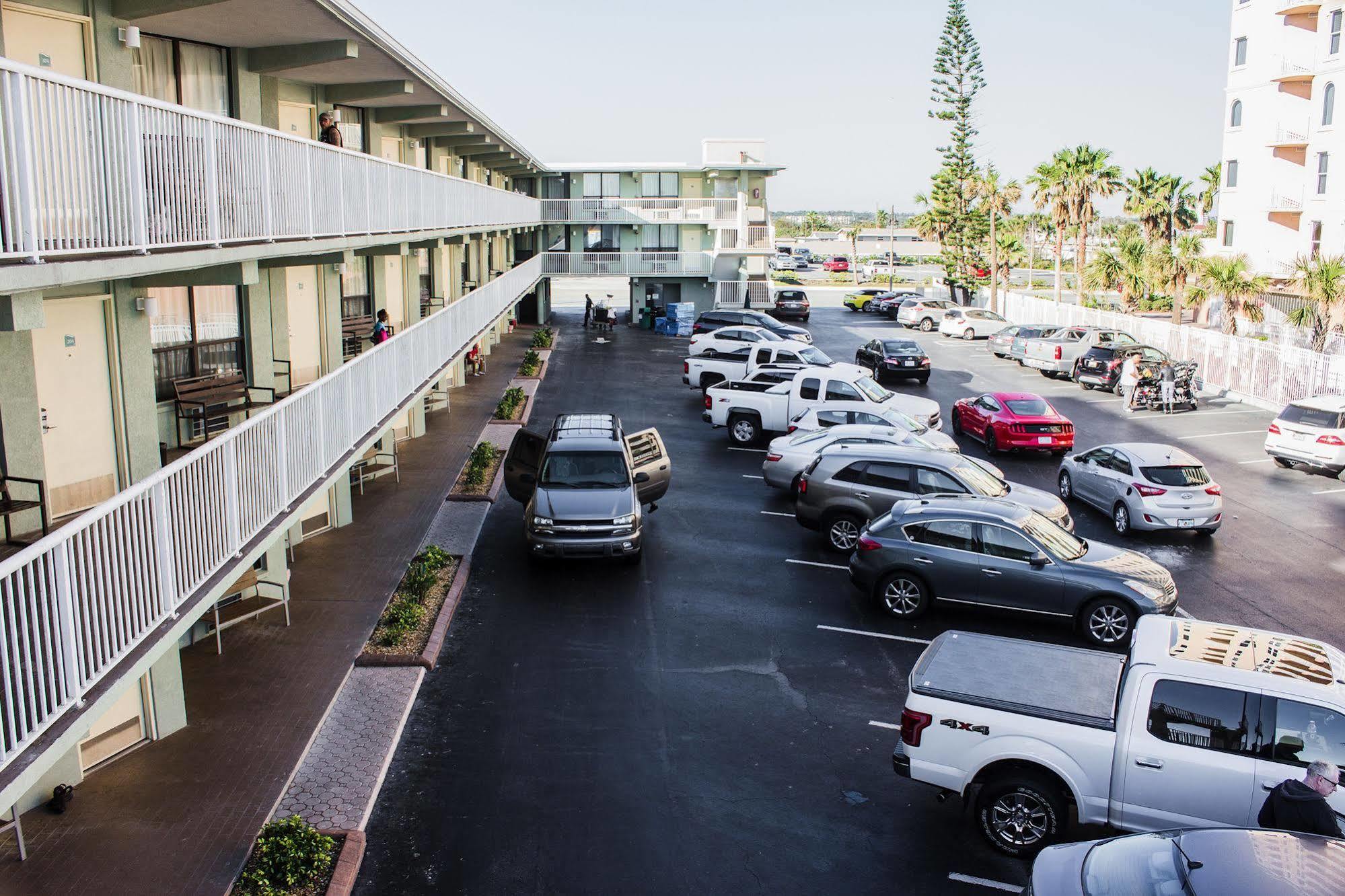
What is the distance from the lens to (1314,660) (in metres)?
9.52

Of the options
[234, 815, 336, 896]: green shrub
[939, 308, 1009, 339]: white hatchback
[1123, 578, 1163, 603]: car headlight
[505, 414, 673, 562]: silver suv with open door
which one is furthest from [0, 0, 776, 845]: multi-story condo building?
[939, 308, 1009, 339]: white hatchback

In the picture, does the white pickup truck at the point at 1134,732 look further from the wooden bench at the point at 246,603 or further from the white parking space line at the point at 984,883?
the wooden bench at the point at 246,603

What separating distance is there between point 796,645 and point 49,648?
9842 mm

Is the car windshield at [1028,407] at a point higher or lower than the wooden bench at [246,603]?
higher

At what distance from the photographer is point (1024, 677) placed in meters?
9.91

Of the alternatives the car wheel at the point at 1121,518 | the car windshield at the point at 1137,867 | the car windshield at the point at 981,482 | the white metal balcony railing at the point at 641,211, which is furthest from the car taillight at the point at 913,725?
the white metal balcony railing at the point at 641,211

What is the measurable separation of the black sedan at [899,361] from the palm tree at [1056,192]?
27.3 meters

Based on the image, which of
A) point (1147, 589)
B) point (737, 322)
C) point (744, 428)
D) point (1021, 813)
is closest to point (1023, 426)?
point (744, 428)

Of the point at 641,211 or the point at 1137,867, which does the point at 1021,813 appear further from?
the point at 641,211

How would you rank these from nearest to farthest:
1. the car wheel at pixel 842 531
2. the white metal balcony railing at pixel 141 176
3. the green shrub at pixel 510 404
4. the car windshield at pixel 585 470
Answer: the white metal balcony railing at pixel 141 176 → the car windshield at pixel 585 470 → the car wheel at pixel 842 531 → the green shrub at pixel 510 404

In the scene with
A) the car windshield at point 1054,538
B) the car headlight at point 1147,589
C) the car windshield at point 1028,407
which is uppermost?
the car windshield at point 1028,407

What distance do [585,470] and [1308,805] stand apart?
12.3 metres

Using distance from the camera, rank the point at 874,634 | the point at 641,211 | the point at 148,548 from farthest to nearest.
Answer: the point at 641,211 → the point at 874,634 → the point at 148,548

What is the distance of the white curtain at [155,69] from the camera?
12.4 metres
